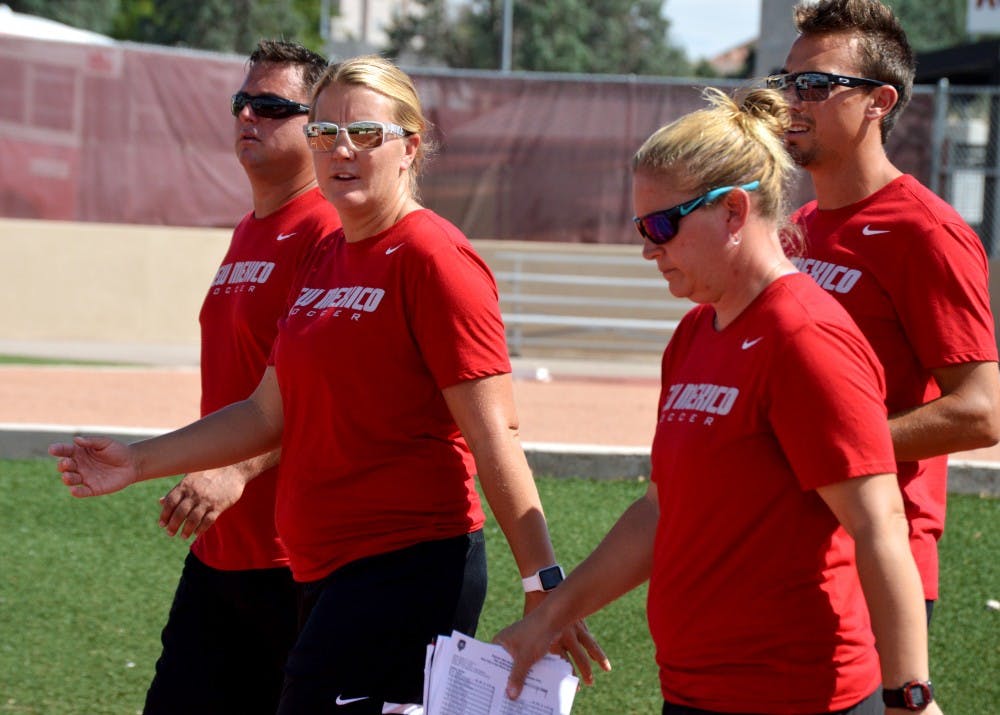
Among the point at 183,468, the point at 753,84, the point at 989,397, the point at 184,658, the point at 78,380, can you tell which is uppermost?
the point at 753,84

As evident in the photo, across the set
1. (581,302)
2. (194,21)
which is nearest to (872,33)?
(581,302)

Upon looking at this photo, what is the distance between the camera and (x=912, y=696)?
2322 mm

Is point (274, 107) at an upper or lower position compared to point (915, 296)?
upper

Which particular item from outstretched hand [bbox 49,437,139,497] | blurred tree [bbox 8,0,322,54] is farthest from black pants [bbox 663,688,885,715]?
blurred tree [bbox 8,0,322,54]

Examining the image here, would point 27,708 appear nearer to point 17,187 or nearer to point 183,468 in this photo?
point 183,468

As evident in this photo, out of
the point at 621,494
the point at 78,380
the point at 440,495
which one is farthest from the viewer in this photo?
the point at 78,380

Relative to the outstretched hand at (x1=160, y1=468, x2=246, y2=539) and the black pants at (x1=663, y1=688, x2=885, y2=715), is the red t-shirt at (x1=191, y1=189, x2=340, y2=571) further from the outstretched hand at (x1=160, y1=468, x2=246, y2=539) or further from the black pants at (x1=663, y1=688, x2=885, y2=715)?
the black pants at (x1=663, y1=688, x2=885, y2=715)

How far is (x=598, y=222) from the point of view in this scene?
57.2ft

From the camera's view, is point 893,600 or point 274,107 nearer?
point 893,600

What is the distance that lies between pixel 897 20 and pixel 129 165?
14.6 metres

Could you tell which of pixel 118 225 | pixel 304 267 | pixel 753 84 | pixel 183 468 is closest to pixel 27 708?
pixel 183 468

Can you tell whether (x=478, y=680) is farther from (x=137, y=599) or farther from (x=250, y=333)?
(x=137, y=599)

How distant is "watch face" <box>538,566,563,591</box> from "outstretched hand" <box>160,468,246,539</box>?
3.32 ft

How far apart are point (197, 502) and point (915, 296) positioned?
1865 mm
